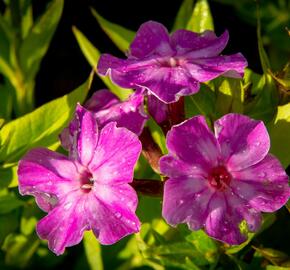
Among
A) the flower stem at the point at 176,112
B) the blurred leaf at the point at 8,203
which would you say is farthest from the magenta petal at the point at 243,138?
the blurred leaf at the point at 8,203

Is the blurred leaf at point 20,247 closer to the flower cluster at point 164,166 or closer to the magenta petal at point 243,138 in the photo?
the flower cluster at point 164,166

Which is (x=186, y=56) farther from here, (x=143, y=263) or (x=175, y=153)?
(x=143, y=263)

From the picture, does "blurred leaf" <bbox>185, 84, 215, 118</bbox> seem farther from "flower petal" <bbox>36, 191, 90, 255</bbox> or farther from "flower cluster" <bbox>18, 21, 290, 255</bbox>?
"flower petal" <bbox>36, 191, 90, 255</bbox>

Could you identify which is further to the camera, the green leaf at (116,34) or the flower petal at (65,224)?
the green leaf at (116,34)

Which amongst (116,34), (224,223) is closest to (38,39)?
(116,34)

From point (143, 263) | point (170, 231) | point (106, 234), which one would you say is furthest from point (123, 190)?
point (143, 263)

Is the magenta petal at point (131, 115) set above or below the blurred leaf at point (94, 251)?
above

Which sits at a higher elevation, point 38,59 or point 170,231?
point 38,59
